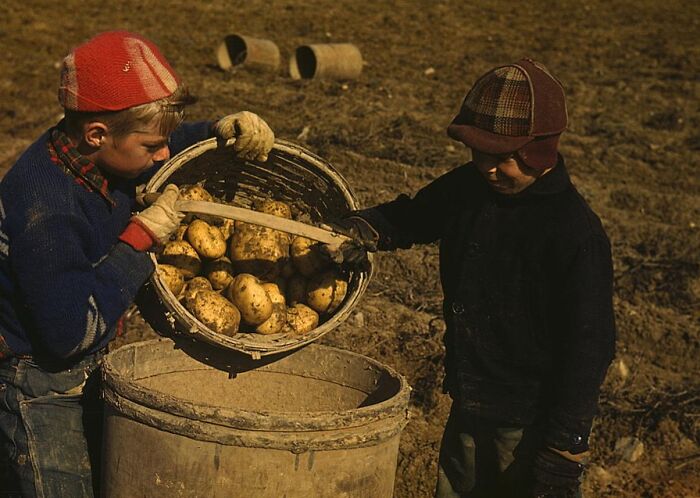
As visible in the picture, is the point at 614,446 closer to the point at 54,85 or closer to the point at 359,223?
the point at 359,223

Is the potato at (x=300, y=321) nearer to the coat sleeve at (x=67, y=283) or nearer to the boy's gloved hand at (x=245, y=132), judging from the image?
the boy's gloved hand at (x=245, y=132)

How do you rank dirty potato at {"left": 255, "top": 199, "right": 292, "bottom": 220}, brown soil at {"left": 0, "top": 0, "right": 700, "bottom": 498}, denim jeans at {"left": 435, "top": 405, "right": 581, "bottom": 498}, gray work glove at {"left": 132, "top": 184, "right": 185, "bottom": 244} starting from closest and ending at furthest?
gray work glove at {"left": 132, "top": 184, "right": 185, "bottom": 244}
denim jeans at {"left": 435, "top": 405, "right": 581, "bottom": 498}
dirty potato at {"left": 255, "top": 199, "right": 292, "bottom": 220}
brown soil at {"left": 0, "top": 0, "right": 700, "bottom": 498}

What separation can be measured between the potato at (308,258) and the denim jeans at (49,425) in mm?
765

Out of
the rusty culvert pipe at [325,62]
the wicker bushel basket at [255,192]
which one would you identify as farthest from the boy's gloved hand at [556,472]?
the rusty culvert pipe at [325,62]

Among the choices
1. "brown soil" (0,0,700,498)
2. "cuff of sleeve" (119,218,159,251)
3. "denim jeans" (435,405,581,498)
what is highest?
"cuff of sleeve" (119,218,159,251)

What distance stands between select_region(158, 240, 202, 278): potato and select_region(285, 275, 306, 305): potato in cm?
35

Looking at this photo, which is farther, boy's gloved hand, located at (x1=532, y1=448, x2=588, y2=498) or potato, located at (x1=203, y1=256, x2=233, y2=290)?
potato, located at (x1=203, y1=256, x2=233, y2=290)

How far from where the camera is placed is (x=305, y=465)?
7.50 feet

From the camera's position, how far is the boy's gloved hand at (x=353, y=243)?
2699 mm

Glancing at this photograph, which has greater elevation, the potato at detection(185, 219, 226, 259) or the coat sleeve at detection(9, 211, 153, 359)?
the coat sleeve at detection(9, 211, 153, 359)

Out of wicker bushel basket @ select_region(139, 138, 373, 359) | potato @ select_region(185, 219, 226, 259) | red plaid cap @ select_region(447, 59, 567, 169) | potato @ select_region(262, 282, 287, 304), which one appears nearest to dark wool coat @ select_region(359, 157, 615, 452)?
red plaid cap @ select_region(447, 59, 567, 169)

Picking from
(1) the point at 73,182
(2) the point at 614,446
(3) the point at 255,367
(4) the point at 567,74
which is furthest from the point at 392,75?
(1) the point at 73,182

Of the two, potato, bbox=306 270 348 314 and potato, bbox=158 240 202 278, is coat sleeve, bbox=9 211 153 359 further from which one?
potato, bbox=306 270 348 314

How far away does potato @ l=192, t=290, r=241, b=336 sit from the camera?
2691 mm
